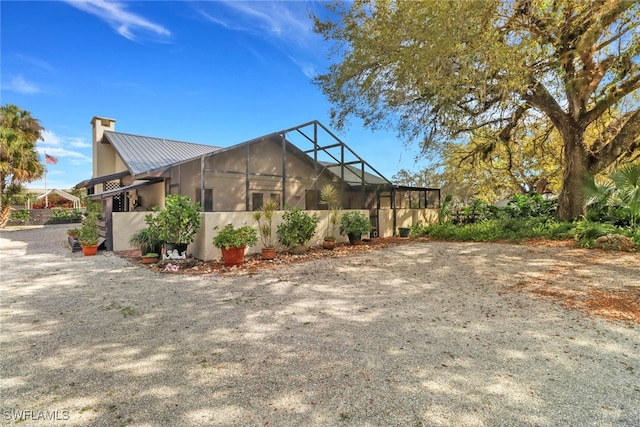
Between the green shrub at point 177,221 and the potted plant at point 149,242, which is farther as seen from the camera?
the potted plant at point 149,242

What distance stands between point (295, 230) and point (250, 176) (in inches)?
126

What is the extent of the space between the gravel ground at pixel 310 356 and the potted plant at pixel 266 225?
3247 millimetres

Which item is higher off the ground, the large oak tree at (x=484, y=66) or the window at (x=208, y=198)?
the large oak tree at (x=484, y=66)

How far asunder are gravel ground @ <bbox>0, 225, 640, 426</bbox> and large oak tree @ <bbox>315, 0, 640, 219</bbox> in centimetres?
490

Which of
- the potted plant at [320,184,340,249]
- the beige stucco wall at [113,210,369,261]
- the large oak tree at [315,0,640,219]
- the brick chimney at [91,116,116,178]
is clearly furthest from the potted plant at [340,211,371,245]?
the brick chimney at [91,116,116,178]

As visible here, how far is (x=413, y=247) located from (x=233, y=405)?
944 cm

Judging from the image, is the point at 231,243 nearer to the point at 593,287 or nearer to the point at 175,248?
the point at 175,248

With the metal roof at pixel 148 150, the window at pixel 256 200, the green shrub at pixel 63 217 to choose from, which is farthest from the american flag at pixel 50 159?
the window at pixel 256 200

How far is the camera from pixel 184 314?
425cm

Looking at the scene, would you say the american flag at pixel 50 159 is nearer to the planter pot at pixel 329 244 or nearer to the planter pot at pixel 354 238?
the planter pot at pixel 329 244

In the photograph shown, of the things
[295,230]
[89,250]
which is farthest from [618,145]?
[89,250]

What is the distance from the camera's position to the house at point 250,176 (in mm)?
10789

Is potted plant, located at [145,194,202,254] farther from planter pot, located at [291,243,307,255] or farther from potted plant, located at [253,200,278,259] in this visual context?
planter pot, located at [291,243,307,255]

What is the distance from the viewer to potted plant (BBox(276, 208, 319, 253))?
31.5ft
